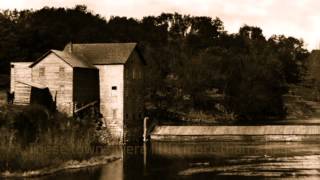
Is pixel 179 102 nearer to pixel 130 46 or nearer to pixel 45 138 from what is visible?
pixel 130 46

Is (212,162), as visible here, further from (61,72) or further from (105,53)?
(105,53)

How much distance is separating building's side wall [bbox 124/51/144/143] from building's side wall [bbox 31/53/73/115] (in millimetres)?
5875

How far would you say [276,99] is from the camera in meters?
114

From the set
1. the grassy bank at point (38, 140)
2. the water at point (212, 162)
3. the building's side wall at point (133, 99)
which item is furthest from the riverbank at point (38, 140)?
the building's side wall at point (133, 99)

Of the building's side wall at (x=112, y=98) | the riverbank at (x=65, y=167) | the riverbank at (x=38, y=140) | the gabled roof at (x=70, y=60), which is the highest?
the gabled roof at (x=70, y=60)

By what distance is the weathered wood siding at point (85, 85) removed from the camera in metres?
67.8

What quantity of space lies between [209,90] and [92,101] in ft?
155

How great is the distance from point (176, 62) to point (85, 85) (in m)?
50.9

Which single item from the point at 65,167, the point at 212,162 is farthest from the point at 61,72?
the point at 65,167

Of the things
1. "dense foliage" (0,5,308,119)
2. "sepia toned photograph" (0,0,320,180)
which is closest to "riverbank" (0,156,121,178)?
"sepia toned photograph" (0,0,320,180)

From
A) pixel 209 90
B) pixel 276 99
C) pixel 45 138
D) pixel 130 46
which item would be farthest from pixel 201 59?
pixel 45 138

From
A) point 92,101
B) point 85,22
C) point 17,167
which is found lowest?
point 17,167

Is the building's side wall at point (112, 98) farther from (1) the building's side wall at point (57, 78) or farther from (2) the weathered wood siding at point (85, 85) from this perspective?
(1) the building's side wall at point (57, 78)

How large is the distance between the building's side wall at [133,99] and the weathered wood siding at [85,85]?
3073 millimetres
